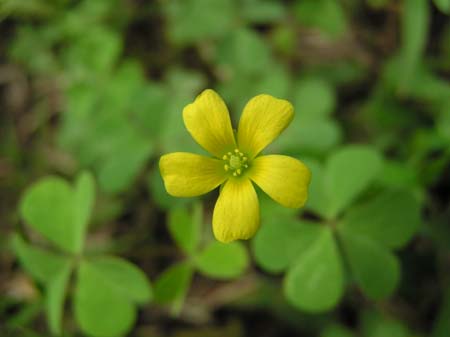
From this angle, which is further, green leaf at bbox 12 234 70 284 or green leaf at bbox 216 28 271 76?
green leaf at bbox 216 28 271 76

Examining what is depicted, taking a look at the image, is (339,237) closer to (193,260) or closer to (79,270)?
(193,260)

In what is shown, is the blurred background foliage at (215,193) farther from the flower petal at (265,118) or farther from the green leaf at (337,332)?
the flower petal at (265,118)

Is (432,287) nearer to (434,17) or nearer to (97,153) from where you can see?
(434,17)

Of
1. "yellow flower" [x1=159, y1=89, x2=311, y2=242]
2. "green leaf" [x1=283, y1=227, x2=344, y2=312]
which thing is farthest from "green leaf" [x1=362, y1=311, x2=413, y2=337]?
"yellow flower" [x1=159, y1=89, x2=311, y2=242]

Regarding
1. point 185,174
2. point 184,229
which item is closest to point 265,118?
point 185,174

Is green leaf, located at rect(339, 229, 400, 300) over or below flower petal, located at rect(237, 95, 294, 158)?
below

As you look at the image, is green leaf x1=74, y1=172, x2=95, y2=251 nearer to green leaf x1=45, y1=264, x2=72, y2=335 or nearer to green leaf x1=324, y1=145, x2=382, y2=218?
green leaf x1=45, y1=264, x2=72, y2=335

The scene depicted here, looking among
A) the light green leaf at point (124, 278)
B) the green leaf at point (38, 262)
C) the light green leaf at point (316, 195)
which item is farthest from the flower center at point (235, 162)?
the green leaf at point (38, 262)
